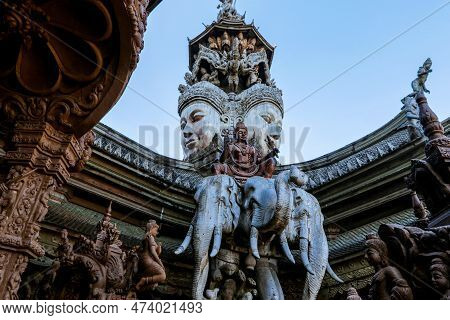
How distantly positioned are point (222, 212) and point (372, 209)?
4.16 meters

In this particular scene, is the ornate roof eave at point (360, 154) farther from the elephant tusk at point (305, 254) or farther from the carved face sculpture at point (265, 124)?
the elephant tusk at point (305, 254)

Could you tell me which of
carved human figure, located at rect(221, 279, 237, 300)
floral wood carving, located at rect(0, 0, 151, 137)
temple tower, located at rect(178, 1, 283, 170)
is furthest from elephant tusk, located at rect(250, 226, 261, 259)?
temple tower, located at rect(178, 1, 283, 170)

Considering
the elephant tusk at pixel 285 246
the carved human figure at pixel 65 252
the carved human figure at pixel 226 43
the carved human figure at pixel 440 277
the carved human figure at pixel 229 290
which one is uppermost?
the carved human figure at pixel 226 43

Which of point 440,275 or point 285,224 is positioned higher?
point 285,224

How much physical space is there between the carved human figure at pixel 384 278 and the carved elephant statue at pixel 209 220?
3.88 metres

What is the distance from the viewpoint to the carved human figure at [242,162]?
8.86m

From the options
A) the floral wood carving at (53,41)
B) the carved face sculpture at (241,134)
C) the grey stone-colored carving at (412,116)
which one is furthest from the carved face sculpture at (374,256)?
the grey stone-colored carving at (412,116)

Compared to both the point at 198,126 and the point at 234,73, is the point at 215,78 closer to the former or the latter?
the point at 234,73

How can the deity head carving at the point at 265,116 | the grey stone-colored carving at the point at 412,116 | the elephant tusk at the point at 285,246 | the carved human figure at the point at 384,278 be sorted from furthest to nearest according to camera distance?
1. the deity head carving at the point at 265,116
2. the grey stone-colored carving at the point at 412,116
3. the elephant tusk at the point at 285,246
4. the carved human figure at the point at 384,278

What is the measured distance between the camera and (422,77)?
11.0m

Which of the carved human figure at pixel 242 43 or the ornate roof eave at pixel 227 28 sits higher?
the ornate roof eave at pixel 227 28

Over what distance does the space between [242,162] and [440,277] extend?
6.15m

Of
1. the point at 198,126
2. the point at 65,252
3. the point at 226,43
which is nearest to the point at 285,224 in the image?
the point at 65,252
